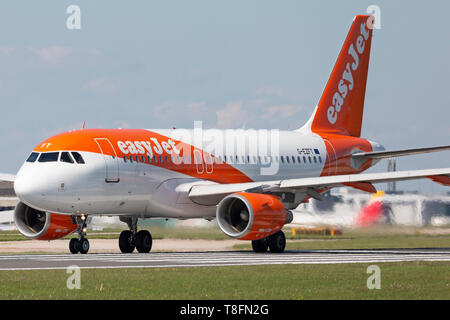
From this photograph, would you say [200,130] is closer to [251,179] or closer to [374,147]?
[251,179]

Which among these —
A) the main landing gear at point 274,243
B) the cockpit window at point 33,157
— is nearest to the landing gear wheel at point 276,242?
the main landing gear at point 274,243

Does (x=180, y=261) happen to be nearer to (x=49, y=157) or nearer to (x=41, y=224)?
(x=49, y=157)

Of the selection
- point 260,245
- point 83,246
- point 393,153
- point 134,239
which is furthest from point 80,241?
point 393,153

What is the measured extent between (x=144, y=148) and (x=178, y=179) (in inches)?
68.2

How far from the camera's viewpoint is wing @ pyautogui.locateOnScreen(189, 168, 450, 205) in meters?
32.5

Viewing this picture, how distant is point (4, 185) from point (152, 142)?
6660 mm

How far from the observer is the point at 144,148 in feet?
111

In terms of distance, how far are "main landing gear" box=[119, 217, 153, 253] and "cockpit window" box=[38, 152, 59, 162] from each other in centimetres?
487

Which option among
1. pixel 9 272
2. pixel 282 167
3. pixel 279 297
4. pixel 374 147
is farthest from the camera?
pixel 374 147

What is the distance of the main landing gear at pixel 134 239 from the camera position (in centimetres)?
3544

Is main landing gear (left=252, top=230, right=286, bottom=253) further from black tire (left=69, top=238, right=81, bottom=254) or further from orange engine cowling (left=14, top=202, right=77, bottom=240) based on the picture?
orange engine cowling (left=14, top=202, right=77, bottom=240)
